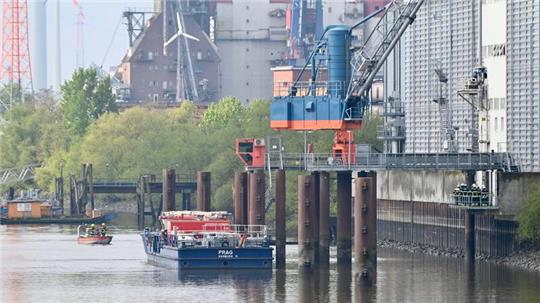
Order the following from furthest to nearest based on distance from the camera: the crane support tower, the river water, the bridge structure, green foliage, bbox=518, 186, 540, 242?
1. the bridge structure
2. the crane support tower
3. green foliage, bbox=518, 186, 540, 242
4. the river water

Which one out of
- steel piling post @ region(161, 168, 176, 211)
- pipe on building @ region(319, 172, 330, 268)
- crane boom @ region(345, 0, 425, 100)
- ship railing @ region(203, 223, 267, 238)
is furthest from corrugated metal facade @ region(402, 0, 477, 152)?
steel piling post @ region(161, 168, 176, 211)

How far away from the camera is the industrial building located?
125 m

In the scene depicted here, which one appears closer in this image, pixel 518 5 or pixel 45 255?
pixel 518 5

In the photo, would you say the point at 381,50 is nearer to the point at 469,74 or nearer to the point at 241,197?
the point at 469,74

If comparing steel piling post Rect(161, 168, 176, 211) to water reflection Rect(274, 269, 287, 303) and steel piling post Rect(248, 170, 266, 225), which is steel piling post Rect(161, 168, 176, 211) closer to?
steel piling post Rect(248, 170, 266, 225)

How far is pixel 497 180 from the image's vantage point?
123 meters

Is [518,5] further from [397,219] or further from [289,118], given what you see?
[397,219]

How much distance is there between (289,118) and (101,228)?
34400mm

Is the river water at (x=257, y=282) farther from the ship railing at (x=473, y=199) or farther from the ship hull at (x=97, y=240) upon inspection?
the ship hull at (x=97, y=240)

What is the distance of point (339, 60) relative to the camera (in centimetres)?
12262

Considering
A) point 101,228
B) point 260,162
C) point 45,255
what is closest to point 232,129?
point 101,228

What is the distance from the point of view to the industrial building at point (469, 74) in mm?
124562

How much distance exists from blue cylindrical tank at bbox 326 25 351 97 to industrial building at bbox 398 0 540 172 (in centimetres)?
931

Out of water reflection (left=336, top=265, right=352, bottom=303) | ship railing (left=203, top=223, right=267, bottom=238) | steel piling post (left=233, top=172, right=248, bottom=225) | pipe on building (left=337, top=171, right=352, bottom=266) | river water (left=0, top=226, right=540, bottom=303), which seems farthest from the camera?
steel piling post (left=233, top=172, right=248, bottom=225)
